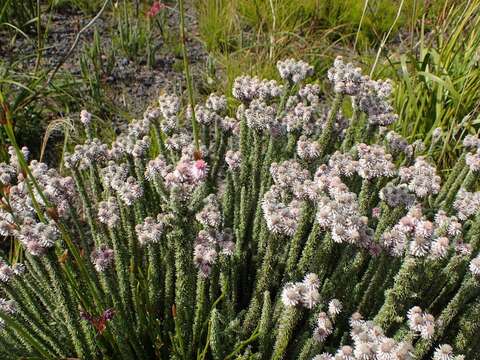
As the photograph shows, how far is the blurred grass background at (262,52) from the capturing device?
11.3 ft

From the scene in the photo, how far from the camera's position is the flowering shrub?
5.40 feet

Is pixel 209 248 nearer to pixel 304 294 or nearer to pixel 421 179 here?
pixel 304 294

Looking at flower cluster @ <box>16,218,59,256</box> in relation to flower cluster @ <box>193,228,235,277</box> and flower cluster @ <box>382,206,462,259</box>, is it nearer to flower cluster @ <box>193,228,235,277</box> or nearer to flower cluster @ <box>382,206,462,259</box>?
flower cluster @ <box>193,228,235,277</box>

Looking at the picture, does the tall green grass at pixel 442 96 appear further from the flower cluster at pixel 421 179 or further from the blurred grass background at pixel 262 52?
the flower cluster at pixel 421 179

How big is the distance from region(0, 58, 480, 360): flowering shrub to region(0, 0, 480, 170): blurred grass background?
0.97 m

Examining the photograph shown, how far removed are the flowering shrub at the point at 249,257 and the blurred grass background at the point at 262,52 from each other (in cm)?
97

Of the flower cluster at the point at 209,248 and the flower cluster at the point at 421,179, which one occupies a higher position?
the flower cluster at the point at 421,179

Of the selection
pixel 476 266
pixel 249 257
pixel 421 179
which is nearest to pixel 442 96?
pixel 421 179

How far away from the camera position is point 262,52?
168 inches

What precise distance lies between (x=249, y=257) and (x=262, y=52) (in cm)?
242

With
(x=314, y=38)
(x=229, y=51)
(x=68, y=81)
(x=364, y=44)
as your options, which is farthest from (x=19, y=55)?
(x=364, y=44)

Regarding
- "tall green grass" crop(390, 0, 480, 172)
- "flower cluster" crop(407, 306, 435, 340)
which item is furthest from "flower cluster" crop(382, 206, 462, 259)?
"tall green grass" crop(390, 0, 480, 172)

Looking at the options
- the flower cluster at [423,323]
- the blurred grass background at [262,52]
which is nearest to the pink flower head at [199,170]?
the flower cluster at [423,323]

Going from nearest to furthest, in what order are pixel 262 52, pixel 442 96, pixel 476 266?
pixel 476 266 < pixel 442 96 < pixel 262 52
